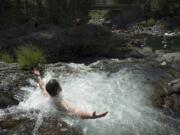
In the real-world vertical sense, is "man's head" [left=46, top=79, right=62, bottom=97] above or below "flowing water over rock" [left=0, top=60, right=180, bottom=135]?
above

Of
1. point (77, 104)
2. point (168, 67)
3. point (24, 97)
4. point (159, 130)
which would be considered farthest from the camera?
point (168, 67)

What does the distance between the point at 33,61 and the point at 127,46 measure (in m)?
11.1

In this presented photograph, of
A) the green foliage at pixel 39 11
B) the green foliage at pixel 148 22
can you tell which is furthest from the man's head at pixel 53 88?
the green foliage at pixel 148 22

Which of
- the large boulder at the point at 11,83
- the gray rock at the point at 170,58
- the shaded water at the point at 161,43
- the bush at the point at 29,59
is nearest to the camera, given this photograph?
the large boulder at the point at 11,83

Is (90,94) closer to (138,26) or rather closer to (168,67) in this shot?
(168,67)

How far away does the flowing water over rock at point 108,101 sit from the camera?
1093 centimetres

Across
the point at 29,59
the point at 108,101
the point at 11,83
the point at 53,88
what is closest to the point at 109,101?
the point at 108,101

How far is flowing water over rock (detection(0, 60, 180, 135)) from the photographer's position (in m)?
10.9

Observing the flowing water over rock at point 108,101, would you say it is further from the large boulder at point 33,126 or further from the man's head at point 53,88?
the man's head at point 53,88

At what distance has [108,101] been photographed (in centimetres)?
1310

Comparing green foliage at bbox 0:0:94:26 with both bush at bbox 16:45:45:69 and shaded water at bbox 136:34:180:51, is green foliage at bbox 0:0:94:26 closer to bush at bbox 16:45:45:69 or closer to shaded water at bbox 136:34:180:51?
shaded water at bbox 136:34:180:51

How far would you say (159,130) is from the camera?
1093cm

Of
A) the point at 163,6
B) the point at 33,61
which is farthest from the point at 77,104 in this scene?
the point at 163,6

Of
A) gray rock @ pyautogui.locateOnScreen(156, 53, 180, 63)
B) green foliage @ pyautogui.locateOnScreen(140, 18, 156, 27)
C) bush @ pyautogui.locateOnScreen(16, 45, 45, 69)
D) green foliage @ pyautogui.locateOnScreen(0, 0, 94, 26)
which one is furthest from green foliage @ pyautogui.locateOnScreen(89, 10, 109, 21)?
bush @ pyautogui.locateOnScreen(16, 45, 45, 69)
